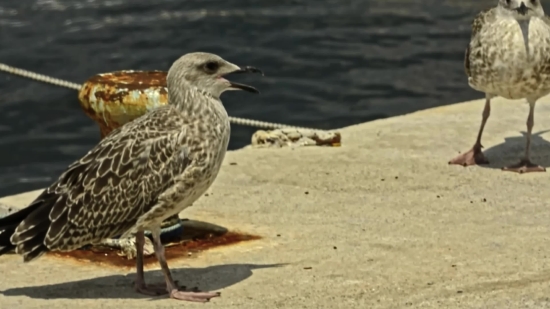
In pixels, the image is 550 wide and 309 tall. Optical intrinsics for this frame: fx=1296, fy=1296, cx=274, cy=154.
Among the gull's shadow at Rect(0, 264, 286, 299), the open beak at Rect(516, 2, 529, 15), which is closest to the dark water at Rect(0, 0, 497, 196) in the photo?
the open beak at Rect(516, 2, 529, 15)

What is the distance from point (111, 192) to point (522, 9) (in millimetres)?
4352

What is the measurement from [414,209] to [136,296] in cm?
237

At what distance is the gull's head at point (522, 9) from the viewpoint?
32.6 feet

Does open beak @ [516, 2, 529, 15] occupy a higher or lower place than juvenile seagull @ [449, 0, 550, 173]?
higher

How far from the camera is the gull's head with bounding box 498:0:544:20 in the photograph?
995 centimetres

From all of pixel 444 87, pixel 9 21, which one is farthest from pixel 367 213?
pixel 9 21

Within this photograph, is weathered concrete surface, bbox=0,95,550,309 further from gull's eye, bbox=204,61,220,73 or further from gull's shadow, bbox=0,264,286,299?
gull's eye, bbox=204,61,220,73

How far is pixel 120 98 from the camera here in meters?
8.01

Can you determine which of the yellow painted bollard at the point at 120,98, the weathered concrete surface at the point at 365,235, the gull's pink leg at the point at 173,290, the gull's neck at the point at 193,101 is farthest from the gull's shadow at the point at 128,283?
the yellow painted bollard at the point at 120,98

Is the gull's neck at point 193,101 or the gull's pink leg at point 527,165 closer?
the gull's neck at point 193,101

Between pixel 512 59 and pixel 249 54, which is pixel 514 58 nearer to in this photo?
pixel 512 59

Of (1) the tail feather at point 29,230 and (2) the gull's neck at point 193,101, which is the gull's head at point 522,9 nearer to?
(2) the gull's neck at point 193,101

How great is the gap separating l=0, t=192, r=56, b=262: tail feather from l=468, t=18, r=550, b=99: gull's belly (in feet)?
13.9

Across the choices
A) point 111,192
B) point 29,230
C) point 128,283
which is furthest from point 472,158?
point 29,230
